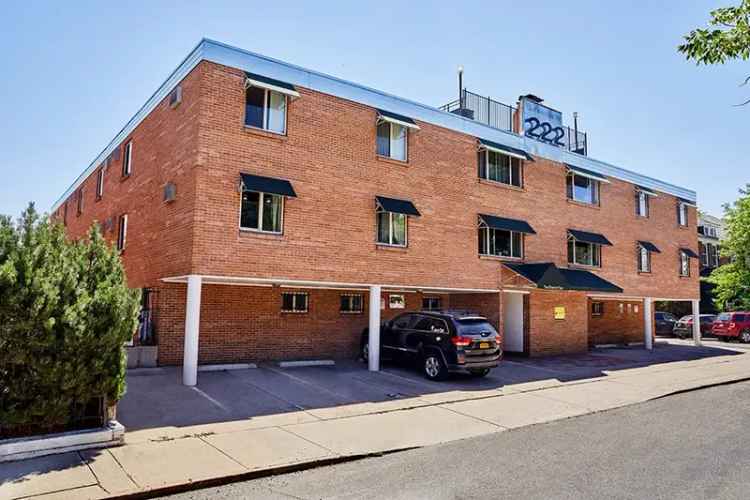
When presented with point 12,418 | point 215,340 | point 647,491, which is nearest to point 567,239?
point 215,340

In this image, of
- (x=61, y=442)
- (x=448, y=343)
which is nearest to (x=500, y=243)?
(x=448, y=343)

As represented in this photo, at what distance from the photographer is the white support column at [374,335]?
15297 mm

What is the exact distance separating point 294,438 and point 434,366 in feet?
20.7

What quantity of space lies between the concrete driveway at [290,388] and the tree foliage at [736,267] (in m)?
24.9

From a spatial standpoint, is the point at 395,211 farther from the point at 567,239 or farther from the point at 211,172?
the point at 567,239

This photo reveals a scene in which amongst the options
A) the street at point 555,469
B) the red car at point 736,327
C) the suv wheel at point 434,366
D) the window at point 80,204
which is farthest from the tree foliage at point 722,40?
the red car at point 736,327

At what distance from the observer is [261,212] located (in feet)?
44.6

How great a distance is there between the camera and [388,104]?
16328 millimetres

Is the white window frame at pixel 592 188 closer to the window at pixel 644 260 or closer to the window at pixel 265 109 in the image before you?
the window at pixel 644 260

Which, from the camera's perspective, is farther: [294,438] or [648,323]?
[648,323]

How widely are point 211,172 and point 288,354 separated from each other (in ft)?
20.6

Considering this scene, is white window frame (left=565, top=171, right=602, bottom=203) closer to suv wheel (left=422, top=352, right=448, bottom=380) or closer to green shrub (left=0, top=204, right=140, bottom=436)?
suv wheel (left=422, top=352, right=448, bottom=380)

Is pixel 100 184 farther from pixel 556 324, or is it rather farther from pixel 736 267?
pixel 736 267

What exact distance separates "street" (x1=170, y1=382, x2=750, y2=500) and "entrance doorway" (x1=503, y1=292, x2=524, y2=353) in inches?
396
